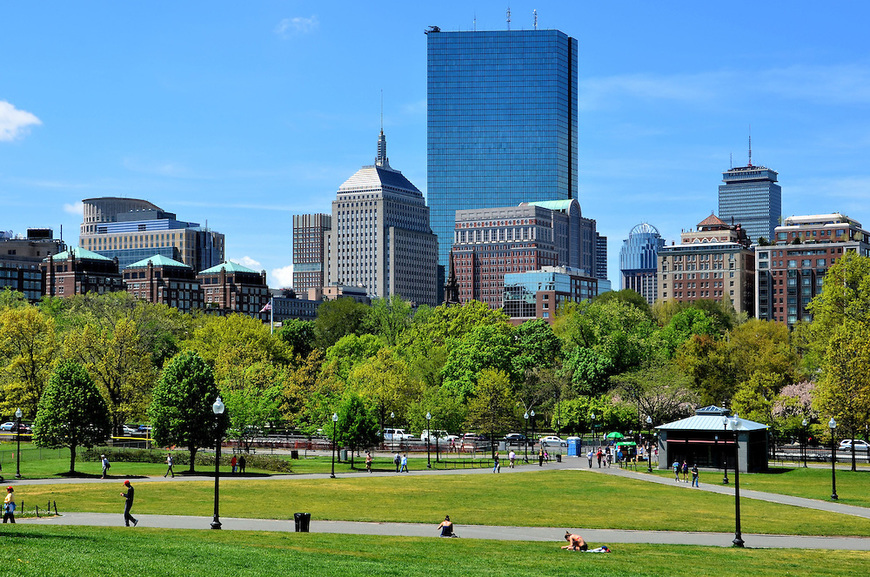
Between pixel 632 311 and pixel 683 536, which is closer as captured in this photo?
pixel 683 536

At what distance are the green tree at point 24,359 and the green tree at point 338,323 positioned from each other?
75.7 metres

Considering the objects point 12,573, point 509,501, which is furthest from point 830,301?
point 12,573

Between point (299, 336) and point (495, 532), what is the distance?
4923 inches

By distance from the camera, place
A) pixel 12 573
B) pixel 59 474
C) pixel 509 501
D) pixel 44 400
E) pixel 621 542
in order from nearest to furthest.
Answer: pixel 12 573
pixel 621 542
pixel 509 501
pixel 59 474
pixel 44 400

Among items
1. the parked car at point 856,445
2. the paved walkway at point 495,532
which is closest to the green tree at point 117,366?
the paved walkway at point 495,532

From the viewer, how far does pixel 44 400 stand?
71.1 m

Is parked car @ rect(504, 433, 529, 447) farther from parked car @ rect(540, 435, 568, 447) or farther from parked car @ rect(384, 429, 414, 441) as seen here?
parked car @ rect(384, 429, 414, 441)

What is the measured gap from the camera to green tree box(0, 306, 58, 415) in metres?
94.4

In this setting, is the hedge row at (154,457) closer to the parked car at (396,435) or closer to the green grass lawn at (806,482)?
the parked car at (396,435)

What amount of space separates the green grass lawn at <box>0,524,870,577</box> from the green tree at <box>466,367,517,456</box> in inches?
2502

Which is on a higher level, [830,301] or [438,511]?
[830,301]

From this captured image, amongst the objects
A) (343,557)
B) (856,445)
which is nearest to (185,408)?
(343,557)

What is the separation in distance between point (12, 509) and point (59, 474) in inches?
1122

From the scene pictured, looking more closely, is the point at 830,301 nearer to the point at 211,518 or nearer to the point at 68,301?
the point at 211,518
